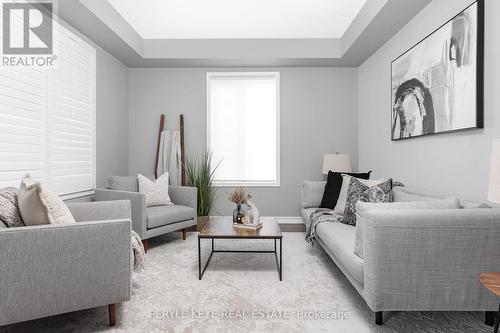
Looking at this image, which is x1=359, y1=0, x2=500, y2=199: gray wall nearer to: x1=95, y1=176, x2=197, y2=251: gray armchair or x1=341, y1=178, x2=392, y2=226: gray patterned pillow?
x1=341, y1=178, x2=392, y2=226: gray patterned pillow

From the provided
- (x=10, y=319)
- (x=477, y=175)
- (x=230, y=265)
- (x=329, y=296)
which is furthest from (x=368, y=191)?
(x=10, y=319)

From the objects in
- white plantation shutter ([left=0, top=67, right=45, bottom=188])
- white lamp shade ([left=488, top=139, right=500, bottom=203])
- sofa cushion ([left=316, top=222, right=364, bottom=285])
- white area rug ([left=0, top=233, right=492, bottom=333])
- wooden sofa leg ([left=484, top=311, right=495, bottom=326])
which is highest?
white plantation shutter ([left=0, top=67, right=45, bottom=188])

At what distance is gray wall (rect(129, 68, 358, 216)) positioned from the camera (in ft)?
14.8

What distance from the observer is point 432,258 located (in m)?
1.65

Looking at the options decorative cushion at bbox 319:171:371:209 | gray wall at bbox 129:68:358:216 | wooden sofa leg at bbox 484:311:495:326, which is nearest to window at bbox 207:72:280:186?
gray wall at bbox 129:68:358:216

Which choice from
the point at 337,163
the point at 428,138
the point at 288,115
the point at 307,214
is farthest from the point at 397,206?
the point at 288,115

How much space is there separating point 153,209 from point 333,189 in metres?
2.17

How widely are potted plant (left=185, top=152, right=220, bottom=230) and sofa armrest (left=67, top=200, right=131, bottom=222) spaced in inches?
67.0

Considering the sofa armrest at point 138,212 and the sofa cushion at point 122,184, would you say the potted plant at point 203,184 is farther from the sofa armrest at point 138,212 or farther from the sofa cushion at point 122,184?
the sofa armrest at point 138,212

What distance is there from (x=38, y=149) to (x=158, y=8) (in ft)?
6.24

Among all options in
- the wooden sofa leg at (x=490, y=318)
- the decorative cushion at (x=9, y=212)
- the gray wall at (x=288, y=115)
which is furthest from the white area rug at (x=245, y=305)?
the gray wall at (x=288, y=115)

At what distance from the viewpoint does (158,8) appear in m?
3.21

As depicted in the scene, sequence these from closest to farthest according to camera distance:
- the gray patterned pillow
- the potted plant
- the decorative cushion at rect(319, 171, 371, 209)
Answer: the gray patterned pillow, the decorative cushion at rect(319, 171, 371, 209), the potted plant

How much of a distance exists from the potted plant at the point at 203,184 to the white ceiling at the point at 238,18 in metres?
1.77
